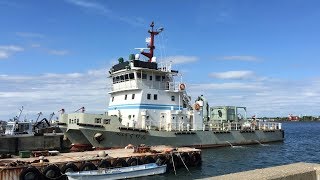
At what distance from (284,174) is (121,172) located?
51.3 feet

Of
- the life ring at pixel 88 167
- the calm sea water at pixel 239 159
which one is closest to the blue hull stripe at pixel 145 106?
the calm sea water at pixel 239 159

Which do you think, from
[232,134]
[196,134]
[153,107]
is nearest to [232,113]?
[232,134]

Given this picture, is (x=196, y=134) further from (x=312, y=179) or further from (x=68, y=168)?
(x=312, y=179)

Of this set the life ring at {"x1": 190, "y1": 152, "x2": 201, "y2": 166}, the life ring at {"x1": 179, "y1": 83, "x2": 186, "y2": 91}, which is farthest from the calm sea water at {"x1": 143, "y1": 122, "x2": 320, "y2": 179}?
the life ring at {"x1": 179, "y1": 83, "x2": 186, "y2": 91}

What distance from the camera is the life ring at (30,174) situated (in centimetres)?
1708

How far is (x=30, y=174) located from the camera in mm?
17312

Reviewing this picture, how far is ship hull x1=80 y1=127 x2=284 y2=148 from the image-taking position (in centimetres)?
2727

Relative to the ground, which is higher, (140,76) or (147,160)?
(140,76)

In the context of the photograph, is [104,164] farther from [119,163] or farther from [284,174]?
[284,174]

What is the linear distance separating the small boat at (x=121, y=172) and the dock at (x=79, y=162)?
0.74m

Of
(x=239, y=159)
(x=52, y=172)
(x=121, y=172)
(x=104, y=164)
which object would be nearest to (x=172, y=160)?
(x=121, y=172)

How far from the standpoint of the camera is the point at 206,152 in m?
31.4

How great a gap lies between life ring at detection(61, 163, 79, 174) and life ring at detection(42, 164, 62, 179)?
0.98 ft

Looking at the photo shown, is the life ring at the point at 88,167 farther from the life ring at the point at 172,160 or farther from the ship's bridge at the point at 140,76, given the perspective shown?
the ship's bridge at the point at 140,76
